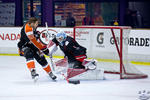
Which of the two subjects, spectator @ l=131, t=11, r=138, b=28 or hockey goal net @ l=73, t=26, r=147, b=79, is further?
spectator @ l=131, t=11, r=138, b=28

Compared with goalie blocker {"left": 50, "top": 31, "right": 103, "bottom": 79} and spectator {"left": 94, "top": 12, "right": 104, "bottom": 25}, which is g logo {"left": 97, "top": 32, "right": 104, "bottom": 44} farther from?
spectator {"left": 94, "top": 12, "right": 104, "bottom": 25}

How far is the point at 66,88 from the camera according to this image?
6.28 m

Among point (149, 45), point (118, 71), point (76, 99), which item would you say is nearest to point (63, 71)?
point (118, 71)

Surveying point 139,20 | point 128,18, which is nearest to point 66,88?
point 128,18

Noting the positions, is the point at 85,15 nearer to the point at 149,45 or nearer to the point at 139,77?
the point at 149,45

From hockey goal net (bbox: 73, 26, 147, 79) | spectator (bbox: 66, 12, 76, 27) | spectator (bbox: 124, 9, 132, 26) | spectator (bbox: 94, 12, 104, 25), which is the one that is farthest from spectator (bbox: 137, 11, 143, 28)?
hockey goal net (bbox: 73, 26, 147, 79)

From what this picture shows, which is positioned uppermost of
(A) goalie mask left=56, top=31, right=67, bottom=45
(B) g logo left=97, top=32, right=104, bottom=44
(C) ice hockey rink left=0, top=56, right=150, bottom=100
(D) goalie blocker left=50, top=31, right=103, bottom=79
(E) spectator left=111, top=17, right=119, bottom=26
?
(E) spectator left=111, top=17, right=119, bottom=26

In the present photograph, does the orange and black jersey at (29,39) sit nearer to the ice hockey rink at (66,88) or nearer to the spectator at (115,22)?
the ice hockey rink at (66,88)

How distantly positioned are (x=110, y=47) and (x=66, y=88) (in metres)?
2.00

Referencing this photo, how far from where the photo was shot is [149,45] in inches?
365

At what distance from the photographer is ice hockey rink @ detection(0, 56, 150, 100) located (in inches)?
223

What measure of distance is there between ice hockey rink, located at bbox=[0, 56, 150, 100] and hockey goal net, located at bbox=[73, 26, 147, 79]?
31cm

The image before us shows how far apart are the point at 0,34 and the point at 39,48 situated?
4.72 m

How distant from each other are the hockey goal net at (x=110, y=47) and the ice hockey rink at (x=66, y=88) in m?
0.31
